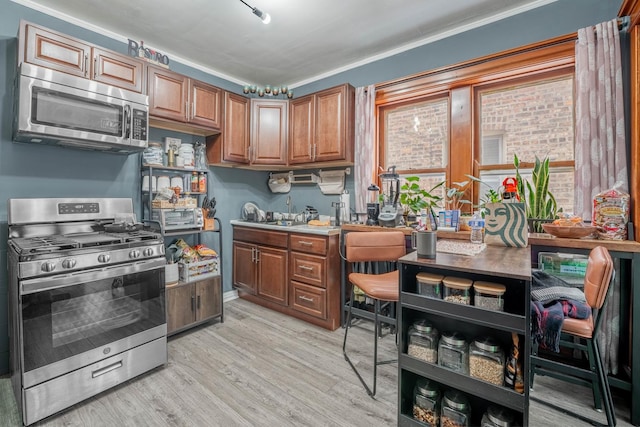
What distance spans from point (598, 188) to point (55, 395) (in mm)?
3571

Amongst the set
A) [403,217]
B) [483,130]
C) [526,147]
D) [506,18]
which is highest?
[506,18]

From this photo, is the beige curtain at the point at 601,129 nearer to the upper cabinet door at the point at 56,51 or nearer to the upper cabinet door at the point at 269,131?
the upper cabinet door at the point at 269,131

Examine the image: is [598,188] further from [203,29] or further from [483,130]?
[203,29]

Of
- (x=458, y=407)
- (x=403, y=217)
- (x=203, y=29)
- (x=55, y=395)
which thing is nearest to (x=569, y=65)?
(x=403, y=217)

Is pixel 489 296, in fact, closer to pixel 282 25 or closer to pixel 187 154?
pixel 282 25

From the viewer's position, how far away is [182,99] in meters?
2.76

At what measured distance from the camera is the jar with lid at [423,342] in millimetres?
1388

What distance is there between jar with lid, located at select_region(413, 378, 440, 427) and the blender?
1.39 metres

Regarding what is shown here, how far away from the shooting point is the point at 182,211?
2736mm

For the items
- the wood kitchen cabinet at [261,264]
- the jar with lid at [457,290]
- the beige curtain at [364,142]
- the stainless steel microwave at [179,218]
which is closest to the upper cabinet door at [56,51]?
the stainless steel microwave at [179,218]

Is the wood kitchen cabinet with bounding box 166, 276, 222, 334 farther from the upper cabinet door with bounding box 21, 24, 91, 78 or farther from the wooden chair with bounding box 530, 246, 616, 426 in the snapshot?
the wooden chair with bounding box 530, 246, 616, 426

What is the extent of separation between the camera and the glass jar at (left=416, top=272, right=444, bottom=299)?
1.36 metres

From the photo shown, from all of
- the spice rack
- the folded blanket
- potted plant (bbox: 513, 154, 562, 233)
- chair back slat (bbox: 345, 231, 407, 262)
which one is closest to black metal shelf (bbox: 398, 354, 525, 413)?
the spice rack

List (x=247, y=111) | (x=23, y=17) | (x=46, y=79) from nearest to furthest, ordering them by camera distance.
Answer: (x=46, y=79), (x=23, y=17), (x=247, y=111)
